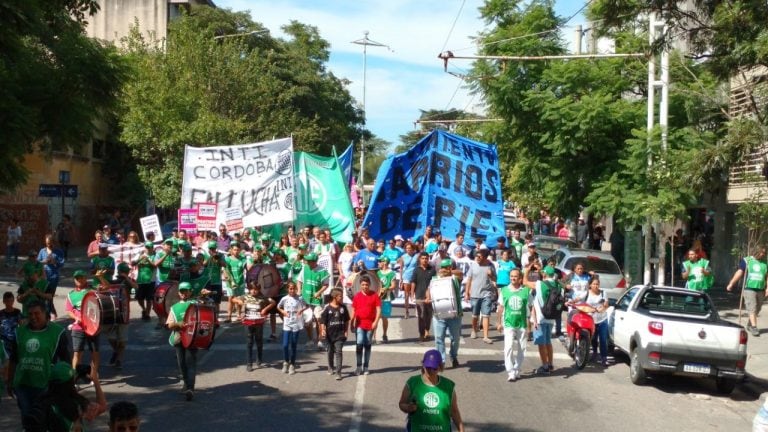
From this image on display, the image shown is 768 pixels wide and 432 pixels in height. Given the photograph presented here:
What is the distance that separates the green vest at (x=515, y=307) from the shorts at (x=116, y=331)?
553 centimetres

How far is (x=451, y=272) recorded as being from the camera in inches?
543

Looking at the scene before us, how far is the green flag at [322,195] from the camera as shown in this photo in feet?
82.6

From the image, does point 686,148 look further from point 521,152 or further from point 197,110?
point 197,110

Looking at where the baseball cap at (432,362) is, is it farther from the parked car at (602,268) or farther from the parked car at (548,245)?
the parked car at (548,245)

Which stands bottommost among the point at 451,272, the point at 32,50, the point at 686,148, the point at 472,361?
the point at 472,361

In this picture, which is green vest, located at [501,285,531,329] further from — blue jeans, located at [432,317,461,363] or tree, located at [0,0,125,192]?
tree, located at [0,0,125,192]

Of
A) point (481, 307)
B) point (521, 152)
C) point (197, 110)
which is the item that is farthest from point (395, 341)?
point (197, 110)

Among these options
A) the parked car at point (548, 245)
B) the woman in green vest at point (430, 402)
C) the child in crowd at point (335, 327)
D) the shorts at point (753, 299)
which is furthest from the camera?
the parked car at point (548, 245)

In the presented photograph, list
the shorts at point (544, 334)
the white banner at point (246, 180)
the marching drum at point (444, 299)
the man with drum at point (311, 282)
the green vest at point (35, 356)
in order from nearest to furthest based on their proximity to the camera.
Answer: the green vest at point (35, 356) < the marching drum at point (444, 299) < the shorts at point (544, 334) < the man with drum at point (311, 282) < the white banner at point (246, 180)

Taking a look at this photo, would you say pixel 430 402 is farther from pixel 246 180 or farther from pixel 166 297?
pixel 246 180

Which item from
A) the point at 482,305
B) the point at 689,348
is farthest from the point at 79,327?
the point at 689,348

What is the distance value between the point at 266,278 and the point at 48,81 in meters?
5.10

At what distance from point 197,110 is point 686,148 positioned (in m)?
21.7

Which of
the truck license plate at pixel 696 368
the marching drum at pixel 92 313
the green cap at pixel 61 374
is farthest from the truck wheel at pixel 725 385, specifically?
the green cap at pixel 61 374
